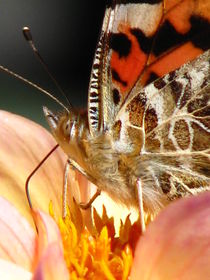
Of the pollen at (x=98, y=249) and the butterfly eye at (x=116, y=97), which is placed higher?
the butterfly eye at (x=116, y=97)

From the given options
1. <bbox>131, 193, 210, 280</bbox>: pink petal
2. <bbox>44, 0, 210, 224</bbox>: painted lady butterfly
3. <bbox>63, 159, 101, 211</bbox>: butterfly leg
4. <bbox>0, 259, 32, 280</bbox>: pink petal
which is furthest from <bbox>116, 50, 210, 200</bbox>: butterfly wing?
<bbox>0, 259, 32, 280</bbox>: pink petal

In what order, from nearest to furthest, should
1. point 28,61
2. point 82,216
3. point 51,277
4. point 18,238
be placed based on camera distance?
point 51,277
point 18,238
point 82,216
point 28,61

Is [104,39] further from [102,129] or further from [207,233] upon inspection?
[207,233]

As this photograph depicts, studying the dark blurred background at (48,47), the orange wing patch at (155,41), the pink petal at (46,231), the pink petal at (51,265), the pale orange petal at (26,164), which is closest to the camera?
Result: the pink petal at (51,265)

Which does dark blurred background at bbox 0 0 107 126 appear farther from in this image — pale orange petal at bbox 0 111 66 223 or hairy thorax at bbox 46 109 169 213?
hairy thorax at bbox 46 109 169 213

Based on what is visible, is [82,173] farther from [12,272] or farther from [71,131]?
[12,272]

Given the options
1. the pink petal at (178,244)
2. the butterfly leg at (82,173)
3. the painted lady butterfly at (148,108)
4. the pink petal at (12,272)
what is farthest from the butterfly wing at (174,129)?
the pink petal at (12,272)

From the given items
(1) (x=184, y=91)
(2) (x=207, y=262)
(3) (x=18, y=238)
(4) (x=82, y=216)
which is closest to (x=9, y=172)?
(4) (x=82, y=216)

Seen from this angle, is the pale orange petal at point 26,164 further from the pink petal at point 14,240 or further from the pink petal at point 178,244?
the pink petal at point 178,244
